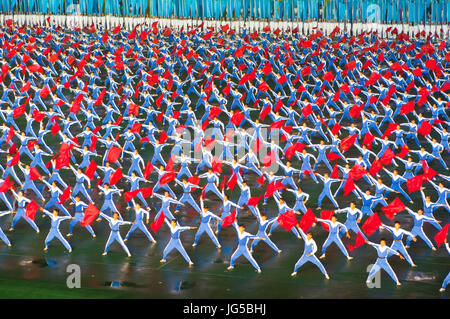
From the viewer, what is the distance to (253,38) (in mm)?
46312

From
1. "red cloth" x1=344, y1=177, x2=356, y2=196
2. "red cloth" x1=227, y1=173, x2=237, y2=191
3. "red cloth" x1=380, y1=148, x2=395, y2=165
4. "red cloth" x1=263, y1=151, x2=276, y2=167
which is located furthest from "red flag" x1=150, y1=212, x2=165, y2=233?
"red cloth" x1=380, y1=148, x2=395, y2=165

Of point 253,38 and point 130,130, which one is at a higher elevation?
point 253,38

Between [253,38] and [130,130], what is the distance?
2079 centimetres

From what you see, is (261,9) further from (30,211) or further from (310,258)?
(310,258)

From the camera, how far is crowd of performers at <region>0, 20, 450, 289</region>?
65.2ft

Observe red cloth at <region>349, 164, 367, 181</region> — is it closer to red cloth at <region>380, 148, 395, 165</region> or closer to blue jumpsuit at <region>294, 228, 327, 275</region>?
red cloth at <region>380, 148, 395, 165</region>

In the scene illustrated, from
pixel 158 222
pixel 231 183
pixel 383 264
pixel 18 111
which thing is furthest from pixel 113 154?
pixel 383 264

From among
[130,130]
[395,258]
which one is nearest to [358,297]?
[395,258]

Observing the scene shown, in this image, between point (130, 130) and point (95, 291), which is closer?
point (95, 291)

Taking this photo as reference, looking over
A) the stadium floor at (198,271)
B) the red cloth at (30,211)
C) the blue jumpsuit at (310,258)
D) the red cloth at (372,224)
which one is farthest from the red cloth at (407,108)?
the red cloth at (30,211)

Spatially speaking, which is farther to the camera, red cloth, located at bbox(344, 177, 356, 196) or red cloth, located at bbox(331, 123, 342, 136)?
red cloth, located at bbox(331, 123, 342, 136)

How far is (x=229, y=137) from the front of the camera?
87.5ft
